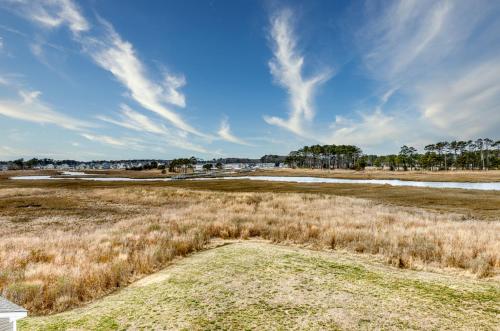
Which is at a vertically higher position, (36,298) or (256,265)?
(256,265)

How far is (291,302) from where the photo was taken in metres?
6.10

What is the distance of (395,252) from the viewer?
1144cm

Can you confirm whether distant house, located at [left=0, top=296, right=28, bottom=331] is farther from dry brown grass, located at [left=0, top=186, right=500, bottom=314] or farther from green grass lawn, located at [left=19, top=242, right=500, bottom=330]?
dry brown grass, located at [left=0, top=186, right=500, bottom=314]

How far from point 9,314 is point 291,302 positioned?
4.69 metres

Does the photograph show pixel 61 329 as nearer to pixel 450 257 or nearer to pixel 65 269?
pixel 65 269

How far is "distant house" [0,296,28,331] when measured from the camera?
306cm

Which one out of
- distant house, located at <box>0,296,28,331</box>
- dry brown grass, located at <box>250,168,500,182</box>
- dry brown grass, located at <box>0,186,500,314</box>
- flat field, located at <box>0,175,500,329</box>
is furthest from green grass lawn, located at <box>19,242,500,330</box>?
dry brown grass, located at <box>250,168,500,182</box>

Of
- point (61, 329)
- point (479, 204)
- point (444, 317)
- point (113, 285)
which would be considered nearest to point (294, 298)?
point (444, 317)

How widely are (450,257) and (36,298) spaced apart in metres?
13.3

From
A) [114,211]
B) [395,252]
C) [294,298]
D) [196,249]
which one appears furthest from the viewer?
[114,211]

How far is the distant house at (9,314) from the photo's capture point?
3059 millimetres

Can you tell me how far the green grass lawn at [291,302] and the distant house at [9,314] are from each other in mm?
2381

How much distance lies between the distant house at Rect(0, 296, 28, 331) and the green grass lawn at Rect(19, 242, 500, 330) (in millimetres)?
2381

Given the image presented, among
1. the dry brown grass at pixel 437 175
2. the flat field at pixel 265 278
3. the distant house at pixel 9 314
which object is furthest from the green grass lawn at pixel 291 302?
the dry brown grass at pixel 437 175
